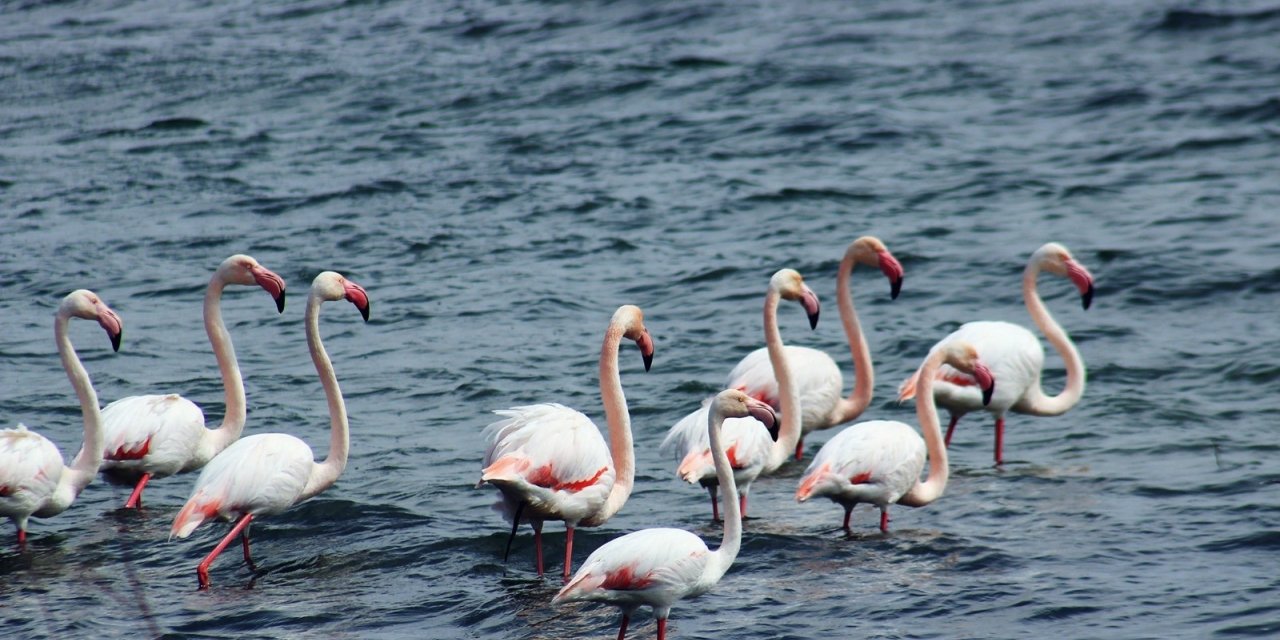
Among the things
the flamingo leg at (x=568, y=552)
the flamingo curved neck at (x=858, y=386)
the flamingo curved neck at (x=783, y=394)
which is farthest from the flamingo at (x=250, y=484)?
the flamingo curved neck at (x=858, y=386)

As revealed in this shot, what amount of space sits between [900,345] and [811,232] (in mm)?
A: 2666

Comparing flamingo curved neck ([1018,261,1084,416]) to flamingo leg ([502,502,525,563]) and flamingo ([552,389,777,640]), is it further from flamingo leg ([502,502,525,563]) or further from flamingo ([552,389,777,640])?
flamingo ([552,389,777,640])

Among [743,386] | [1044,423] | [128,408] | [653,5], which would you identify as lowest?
[1044,423]

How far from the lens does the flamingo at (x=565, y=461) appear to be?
7.07 m

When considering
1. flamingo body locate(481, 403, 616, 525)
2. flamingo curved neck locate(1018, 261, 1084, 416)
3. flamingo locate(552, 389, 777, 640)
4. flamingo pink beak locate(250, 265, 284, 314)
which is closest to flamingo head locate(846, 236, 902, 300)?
flamingo curved neck locate(1018, 261, 1084, 416)

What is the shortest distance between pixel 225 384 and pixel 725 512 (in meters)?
3.34

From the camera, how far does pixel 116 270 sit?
41.9 feet

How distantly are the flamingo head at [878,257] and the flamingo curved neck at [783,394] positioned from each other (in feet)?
3.17

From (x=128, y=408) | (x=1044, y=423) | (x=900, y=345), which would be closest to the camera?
(x=128, y=408)

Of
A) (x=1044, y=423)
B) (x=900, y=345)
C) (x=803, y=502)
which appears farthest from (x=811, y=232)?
(x=803, y=502)

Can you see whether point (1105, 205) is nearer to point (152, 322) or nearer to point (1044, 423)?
point (1044, 423)

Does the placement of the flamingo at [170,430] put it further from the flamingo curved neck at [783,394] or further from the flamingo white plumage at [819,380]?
the flamingo white plumage at [819,380]

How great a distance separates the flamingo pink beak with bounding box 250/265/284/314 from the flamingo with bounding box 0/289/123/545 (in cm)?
75

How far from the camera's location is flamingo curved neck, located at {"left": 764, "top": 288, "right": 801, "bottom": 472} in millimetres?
8367
